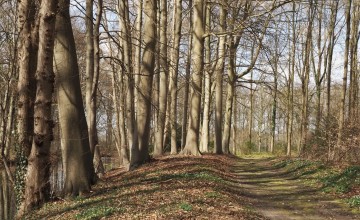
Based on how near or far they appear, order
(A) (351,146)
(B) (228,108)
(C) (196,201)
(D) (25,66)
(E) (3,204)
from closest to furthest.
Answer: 1. (C) (196,201)
2. (D) (25,66)
3. (A) (351,146)
4. (E) (3,204)
5. (B) (228,108)

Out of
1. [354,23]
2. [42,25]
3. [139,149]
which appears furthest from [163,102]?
[354,23]

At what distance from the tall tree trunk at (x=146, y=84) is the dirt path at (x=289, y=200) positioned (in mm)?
4694

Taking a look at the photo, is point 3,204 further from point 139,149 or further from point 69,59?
point 69,59

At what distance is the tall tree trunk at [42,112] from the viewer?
986 cm

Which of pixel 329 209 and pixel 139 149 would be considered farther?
pixel 139 149

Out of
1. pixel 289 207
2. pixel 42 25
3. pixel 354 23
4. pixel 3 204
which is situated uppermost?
pixel 354 23

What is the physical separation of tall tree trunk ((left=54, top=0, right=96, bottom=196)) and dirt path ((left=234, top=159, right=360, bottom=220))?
512 cm

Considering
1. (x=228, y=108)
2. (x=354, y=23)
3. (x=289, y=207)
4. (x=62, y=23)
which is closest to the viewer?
(x=289, y=207)

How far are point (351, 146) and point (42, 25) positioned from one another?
12586mm

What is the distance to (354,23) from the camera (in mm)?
28422

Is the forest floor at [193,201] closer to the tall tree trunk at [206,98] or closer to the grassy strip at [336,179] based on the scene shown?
the grassy strip at [336,179]

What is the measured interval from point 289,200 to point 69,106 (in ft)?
22.9

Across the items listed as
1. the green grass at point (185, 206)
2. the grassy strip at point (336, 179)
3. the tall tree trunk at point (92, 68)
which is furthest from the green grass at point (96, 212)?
the tall tree trunk at point (92, 68)

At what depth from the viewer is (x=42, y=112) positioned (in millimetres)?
10078
